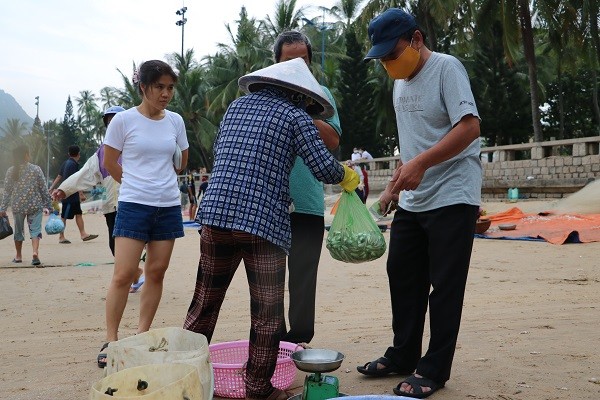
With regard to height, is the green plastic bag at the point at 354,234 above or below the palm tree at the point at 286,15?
below

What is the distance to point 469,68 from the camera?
136 ft

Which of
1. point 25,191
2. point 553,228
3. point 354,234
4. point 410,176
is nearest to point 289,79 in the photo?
point 410,176

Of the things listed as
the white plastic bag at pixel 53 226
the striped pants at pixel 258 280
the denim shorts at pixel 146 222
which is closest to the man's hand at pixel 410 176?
the striped pants at pixel 258 280

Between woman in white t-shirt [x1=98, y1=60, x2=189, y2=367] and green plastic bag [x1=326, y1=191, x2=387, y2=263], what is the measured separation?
1.23 m

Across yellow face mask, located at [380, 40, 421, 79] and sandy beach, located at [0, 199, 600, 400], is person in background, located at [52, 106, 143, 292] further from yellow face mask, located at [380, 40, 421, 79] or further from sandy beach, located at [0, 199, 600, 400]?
yellow face mask, located at [380, 40, 421, 79]

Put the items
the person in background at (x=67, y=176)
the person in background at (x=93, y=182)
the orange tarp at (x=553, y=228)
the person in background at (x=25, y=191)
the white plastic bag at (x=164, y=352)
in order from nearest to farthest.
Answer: the white plastic bag at (x=164, y=352)
the person in background at (x=93, y=182)
the person in background at (x=25, y=191)
the orange tarp at (x=553, y=228)
the person in background at (x=67, y=176)

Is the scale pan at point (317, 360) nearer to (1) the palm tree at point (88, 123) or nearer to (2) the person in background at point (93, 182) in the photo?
(2) the person in background at point (93, 182)

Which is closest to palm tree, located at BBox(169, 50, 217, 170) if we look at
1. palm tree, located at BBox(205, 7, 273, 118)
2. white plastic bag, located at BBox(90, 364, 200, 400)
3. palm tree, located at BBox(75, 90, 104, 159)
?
palm tree, located at BBox(205, 7, 273, 118)

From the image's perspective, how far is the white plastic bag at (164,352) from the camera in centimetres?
264

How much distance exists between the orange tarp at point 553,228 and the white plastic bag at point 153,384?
9.67 metres

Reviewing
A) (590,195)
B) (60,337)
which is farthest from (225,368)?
(590,195)

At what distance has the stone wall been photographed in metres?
20.3

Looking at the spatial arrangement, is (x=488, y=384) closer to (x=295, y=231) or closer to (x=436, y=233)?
(x=436, y=233)

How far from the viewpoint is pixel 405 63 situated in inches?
133
